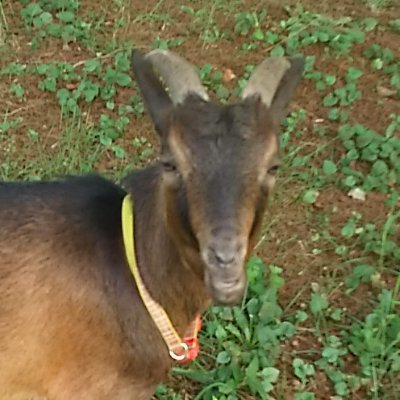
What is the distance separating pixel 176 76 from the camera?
357 centimetres

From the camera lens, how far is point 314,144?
5.70m

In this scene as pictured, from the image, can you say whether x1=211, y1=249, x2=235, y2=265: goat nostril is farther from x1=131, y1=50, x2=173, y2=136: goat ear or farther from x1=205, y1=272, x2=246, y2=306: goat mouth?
x1=131, y1=50, x2=173, y2=136: goat ear

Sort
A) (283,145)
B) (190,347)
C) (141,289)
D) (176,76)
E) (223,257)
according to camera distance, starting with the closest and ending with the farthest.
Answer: (223,257)
(176,76)
(141,289)
(190,347)
(283,145)

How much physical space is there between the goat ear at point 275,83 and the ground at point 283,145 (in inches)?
50.3

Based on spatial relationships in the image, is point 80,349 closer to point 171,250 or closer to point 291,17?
point 171,250

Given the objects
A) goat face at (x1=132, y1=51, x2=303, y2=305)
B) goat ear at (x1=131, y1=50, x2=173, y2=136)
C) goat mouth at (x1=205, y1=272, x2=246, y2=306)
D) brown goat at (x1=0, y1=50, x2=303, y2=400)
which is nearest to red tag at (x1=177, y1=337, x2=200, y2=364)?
brown goat at (x1=0, y1=50, x2=303, y2=400)

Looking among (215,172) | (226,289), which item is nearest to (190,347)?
(226,289)

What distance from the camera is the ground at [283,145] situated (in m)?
4.60

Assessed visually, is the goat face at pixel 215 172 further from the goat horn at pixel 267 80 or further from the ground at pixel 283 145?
the ground at pixel 283 145

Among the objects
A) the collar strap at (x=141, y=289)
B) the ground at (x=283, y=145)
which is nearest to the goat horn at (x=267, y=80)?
the collar strap at (x=141, y=289)

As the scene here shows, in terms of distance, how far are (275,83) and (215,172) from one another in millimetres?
576

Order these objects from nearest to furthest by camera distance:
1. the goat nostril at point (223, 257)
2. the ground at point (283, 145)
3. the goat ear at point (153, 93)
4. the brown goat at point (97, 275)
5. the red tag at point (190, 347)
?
the goat nostril at point (223, 257) < the goat ear at point (153, 93) < the brown goat at point (97, 275) < the red tag at point (190, 347) < the ground at point (283, 145)

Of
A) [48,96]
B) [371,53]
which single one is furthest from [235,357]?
[371,53]

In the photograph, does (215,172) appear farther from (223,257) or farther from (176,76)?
(176,76)
